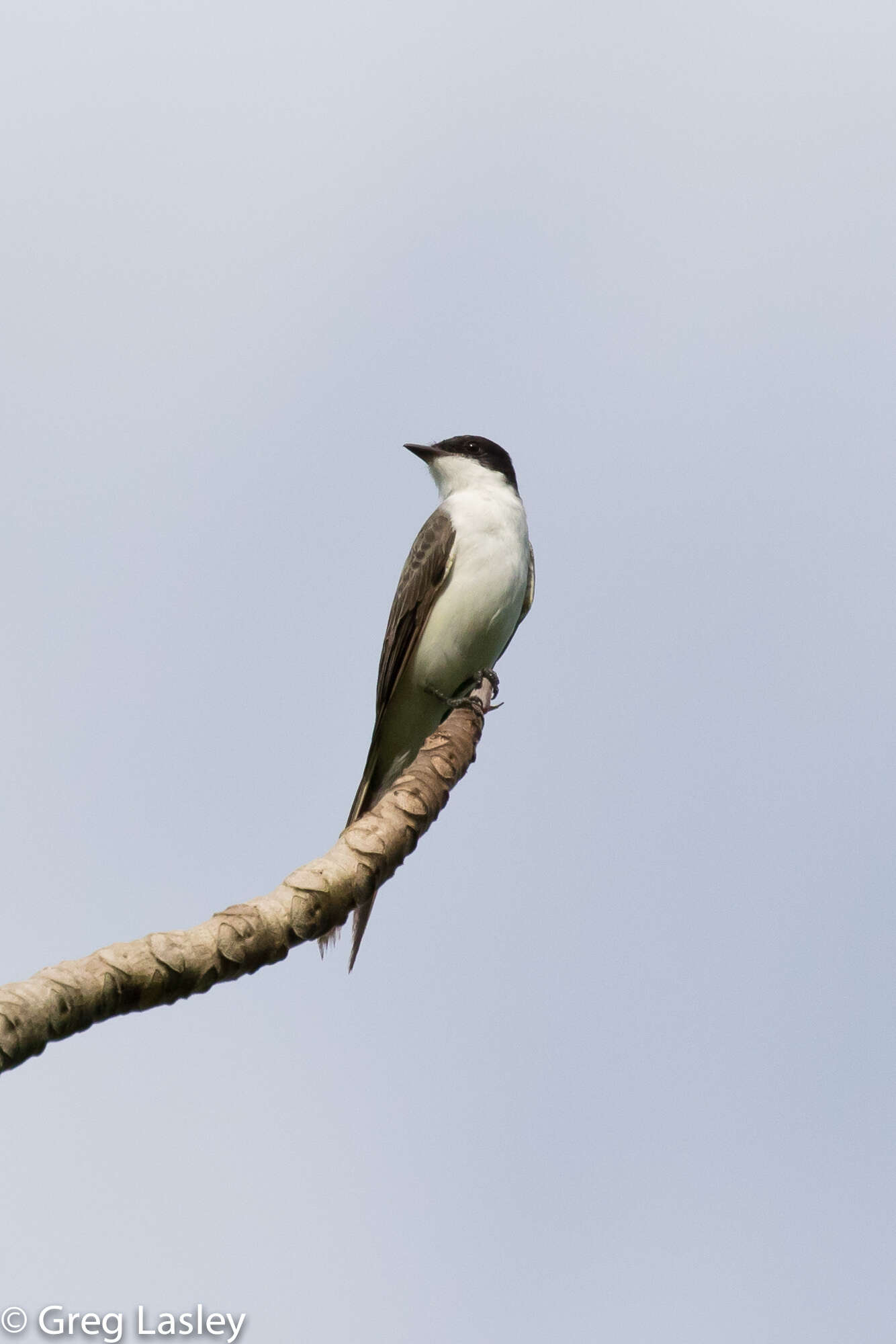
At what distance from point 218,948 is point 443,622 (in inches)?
198

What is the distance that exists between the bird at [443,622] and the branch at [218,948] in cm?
351

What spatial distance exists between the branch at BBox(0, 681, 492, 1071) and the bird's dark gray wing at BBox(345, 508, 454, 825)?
12.0 ft

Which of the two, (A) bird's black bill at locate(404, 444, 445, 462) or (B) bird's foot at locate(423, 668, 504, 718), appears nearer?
(B) bird's foot at locate(423, 668, 504, 718)

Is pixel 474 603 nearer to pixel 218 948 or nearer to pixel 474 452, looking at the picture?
pixel 474 452

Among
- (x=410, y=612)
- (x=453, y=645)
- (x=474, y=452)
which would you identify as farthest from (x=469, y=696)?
(x=474, y=452)

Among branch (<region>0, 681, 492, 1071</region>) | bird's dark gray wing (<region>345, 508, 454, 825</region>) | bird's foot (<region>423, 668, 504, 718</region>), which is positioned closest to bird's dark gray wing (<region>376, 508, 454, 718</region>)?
bird's dark gray wing (<region>345, 508, 454, 825</region>)

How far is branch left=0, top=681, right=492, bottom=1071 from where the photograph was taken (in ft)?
12.1

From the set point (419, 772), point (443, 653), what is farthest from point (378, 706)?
point (419, 772)

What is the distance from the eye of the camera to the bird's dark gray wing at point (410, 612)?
906cm

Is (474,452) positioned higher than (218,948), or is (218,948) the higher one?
(474,452)

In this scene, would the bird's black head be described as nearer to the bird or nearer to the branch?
the bird

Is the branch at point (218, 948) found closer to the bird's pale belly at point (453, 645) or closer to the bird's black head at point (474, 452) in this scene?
the bird's pale belly at point (453, 645)

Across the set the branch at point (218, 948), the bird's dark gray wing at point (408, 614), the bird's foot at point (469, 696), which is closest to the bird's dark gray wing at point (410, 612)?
the bird's dark gray wing at point (408, 614)

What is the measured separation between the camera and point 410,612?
29.9 feet
